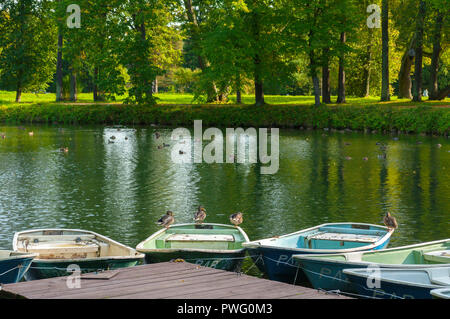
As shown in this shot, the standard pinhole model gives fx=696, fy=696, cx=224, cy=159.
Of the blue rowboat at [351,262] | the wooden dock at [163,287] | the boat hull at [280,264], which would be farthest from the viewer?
the boat hull at [280,264]

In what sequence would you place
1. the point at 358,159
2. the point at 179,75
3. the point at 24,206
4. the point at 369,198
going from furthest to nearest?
1. the point at 179,75
2. the point at 358,159
3. the point at 369,198
4. the point at 24,206

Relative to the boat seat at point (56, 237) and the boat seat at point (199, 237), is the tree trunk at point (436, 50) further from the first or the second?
the boat seat at point (56, 237)

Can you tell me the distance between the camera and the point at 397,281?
45.2 ft

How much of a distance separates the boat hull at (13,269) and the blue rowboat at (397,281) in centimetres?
697

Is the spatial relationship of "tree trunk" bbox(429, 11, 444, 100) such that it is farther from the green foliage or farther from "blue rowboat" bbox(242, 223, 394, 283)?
"blue rowboat" bbox(242, 223, 394, 283)

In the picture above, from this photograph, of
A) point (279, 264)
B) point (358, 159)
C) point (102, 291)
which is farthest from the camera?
point (358, 159)

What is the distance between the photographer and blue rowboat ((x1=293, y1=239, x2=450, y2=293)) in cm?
1502

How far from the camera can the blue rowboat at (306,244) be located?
54.2 feet

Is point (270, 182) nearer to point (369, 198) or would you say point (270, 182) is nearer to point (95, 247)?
point (369, 198)

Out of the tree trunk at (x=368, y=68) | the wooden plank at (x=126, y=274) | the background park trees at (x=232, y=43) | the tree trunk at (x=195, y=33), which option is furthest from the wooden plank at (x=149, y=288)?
the tree trunk at (x=368, y=68)

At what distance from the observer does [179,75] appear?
275ft
